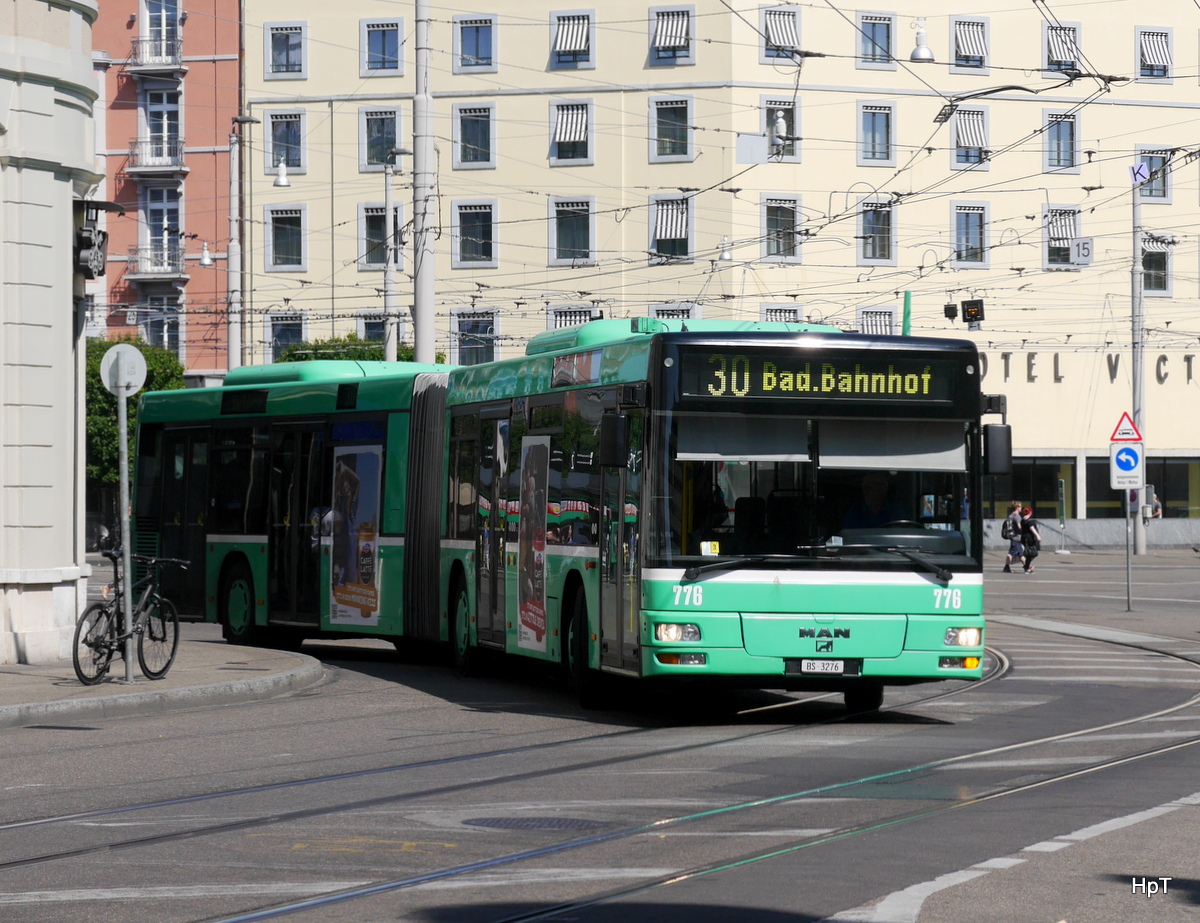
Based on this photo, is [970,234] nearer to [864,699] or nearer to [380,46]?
[380,46]

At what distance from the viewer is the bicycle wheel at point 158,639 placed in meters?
15.9

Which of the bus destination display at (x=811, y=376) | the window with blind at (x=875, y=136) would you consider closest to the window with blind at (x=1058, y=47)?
the window with blind at (x=875, y=136)

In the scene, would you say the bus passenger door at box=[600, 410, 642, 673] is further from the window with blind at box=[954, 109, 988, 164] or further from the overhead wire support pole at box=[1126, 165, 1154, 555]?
the window with blind at box=[954, 109, 988, 164]

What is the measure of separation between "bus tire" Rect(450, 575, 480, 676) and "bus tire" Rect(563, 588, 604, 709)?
286 cm

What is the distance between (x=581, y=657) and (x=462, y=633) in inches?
138

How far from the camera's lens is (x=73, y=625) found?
17891 millimetres

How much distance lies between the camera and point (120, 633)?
15836 mm

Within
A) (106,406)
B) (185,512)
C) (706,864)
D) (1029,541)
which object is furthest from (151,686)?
(106,406)

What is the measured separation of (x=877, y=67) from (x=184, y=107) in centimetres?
2333

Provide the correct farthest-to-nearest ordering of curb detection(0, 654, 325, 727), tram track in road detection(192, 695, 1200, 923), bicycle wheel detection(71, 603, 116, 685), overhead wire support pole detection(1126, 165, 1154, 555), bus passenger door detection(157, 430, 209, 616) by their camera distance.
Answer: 1. overhead wire support pole detection(1126, 165, 1154, 555)
2. bus passenger door detection(157, 430, 209, 616)
3. bicycle wheel detection(71, 603, 116, 685)
4. curb detection(0, 654, 325, 727)
5. tram track in road detection(192, 695, 1200, 923)

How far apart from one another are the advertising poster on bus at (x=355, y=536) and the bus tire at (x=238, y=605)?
4.87 feet

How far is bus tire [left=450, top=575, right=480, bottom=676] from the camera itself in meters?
17.8

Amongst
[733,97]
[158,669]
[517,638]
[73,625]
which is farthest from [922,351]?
[733,97]

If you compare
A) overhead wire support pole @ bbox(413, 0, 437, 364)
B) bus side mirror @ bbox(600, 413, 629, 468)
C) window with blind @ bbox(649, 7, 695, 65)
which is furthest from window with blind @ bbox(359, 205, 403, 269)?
bus side mirror @ bbox(600, 413, 629, 468)
